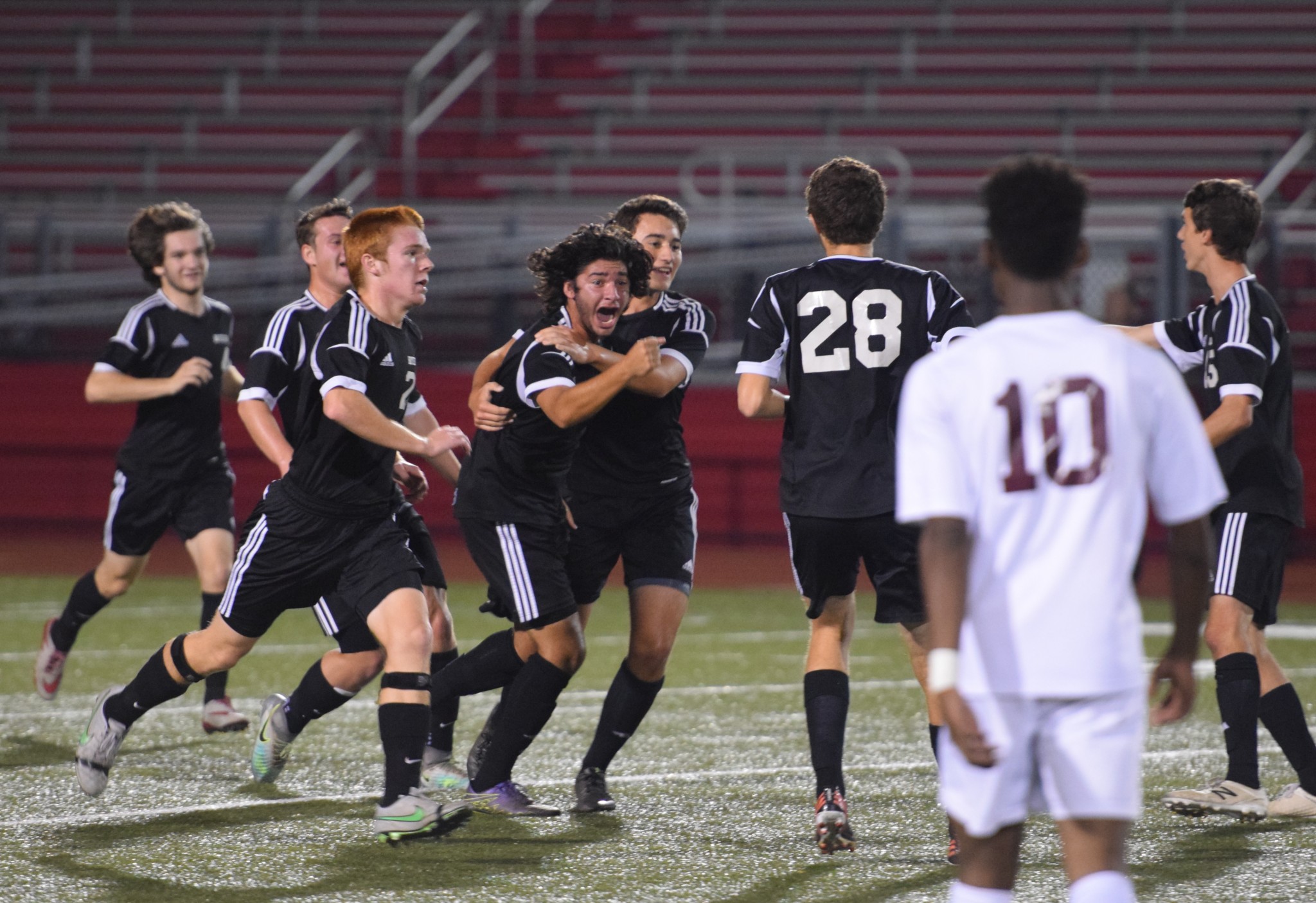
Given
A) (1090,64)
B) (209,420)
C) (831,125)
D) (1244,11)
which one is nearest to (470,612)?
(209,420)

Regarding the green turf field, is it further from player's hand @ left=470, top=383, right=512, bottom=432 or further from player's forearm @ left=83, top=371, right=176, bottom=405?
player's forearm @ left=83, top=371, right=176, bottom=405

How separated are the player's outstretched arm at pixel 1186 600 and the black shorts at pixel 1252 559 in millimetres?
2353

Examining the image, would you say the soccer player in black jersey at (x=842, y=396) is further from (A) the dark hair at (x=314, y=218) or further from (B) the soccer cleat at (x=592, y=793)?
(A) the dark hair at (x=314, y=218)

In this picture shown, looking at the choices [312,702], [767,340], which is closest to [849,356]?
[767,340]

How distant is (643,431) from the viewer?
5.41m

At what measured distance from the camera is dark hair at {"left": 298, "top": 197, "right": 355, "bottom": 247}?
6.26m

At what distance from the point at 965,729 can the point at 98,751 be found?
346 cm

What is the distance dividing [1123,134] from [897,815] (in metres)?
14.1

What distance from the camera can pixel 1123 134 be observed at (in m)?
17.8

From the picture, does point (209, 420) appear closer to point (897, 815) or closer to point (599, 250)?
point (599, 250)

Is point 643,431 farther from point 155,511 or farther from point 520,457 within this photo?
point 155,511

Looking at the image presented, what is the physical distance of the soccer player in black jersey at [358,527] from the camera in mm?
4762

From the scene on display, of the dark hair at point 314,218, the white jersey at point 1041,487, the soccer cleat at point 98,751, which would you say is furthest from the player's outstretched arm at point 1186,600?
the dark hair at point 314,218

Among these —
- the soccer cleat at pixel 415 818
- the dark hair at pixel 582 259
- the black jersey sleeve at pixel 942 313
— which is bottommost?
the soccer cleat at pixel 415 818
